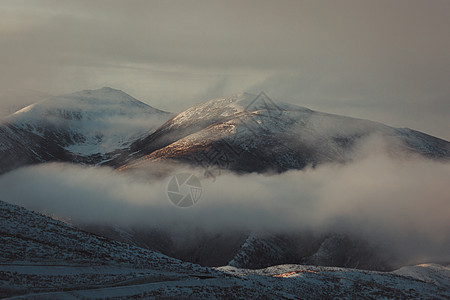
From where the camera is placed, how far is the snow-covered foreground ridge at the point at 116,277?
119 ft

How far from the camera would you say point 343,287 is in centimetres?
5766

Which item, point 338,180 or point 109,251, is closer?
point 109,251

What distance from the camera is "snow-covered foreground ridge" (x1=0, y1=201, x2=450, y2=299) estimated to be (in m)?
36.3

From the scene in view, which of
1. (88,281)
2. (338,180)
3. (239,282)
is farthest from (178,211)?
(88,281)

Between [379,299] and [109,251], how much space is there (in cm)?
3563

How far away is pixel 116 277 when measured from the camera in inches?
1606

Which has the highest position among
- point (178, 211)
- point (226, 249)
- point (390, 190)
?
point (390, 190)

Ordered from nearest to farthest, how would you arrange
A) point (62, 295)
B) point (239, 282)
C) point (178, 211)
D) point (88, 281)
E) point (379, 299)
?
point (62, 295)
point (88, 281)
point (239, 282)
point (379, 299)
point (178, 211)

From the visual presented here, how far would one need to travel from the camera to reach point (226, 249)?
123 m

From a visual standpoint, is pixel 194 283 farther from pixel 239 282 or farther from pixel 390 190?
pixel 390 190

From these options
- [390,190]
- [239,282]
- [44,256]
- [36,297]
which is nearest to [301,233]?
[390,190]

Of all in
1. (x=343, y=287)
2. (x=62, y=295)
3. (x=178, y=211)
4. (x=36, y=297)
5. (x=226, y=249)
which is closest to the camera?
(x=36, y=297)

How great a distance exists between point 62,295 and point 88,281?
4796mm

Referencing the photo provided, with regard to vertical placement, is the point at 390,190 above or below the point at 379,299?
above
